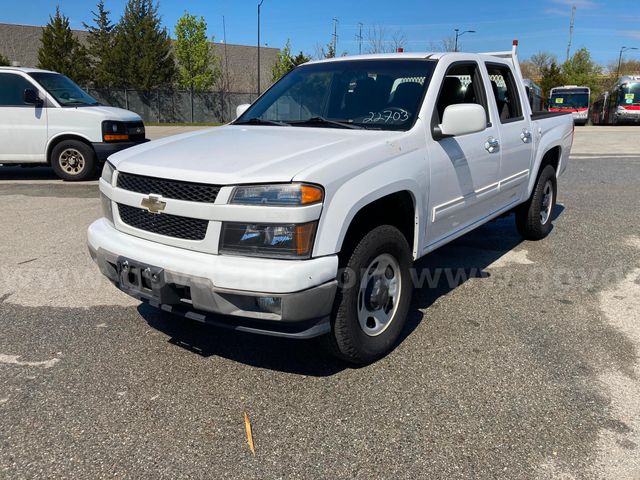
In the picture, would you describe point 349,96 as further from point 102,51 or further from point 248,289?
point 102,51

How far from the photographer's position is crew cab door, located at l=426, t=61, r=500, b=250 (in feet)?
12.1

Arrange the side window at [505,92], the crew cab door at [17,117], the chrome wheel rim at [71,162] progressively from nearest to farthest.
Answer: the side window at [505,92]
the crew cab door at [17,117]
the chrome wheel rim at [71,162]

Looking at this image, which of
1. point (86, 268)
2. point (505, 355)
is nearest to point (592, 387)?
point (505, 355)

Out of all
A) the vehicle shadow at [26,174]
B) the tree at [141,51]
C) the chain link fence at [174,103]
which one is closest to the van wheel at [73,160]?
Answer: the vehicle shadow at [26,174]

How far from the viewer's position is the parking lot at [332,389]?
2.44 metres

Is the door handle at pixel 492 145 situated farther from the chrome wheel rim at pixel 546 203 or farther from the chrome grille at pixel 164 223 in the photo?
the chrome grille at pixel 164 223

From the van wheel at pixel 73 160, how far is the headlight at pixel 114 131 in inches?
16.0

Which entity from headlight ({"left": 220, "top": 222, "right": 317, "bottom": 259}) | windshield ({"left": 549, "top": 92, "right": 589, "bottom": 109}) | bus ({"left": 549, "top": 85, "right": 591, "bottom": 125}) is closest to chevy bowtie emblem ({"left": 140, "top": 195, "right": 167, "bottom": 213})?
headlight ({"left": 220, "top": 222, "right": 317, "bottom": 259})

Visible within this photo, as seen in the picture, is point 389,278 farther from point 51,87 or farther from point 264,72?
point 264,72

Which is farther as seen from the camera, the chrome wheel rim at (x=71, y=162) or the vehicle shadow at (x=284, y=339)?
the chrome wheel rim at (x=71, y=162)

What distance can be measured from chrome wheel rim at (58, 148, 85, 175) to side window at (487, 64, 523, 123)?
756 cm

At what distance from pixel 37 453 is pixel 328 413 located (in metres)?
1.36

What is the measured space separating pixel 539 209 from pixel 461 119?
9.17ft

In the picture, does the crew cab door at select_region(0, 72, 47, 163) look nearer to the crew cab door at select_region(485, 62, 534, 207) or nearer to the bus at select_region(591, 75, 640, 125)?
the crew cab door at select_region(485, 62, 534, 207)
